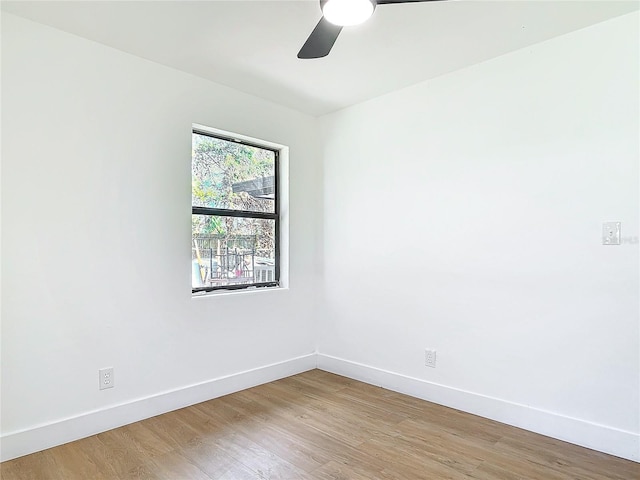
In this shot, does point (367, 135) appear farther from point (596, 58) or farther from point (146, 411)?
point (146, 411)

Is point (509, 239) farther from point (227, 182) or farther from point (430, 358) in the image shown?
point (227, 182)

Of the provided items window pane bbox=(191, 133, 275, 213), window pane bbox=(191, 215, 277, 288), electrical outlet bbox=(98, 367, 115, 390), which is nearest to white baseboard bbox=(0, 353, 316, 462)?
electrical outlet bbox=(98, 367, 115, 390)

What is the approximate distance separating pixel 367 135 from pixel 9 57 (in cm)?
243

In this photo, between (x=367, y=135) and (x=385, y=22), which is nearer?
(x=385, y=22)

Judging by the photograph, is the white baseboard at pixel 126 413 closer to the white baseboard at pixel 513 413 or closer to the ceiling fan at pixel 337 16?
the white baseboard at pixel 513 413

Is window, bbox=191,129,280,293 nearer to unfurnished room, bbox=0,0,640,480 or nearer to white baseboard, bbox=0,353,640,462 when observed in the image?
unfurnished room, bbox=0,0,640,480

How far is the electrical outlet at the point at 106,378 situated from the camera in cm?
243

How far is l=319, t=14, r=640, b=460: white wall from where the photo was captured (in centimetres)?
220

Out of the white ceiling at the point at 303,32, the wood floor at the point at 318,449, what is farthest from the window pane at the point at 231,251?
the white ceiling at the point at 303,32

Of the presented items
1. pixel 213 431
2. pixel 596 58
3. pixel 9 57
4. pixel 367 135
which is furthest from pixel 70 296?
pixel 596 58

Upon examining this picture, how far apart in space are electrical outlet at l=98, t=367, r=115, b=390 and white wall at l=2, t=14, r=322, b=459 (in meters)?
0.04

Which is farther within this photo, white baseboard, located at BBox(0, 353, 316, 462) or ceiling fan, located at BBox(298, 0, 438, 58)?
white baseboard, located at BBox(0, 353, 316, 462)

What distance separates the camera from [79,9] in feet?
6.89

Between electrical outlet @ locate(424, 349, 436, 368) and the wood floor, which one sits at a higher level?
electrical outlet @ locate(424, 349, 436, 368)
